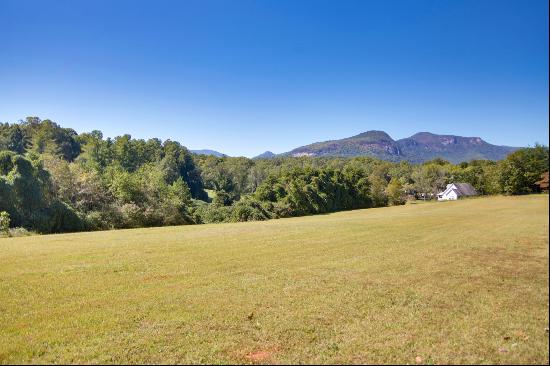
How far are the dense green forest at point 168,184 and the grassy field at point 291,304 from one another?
9.03 ft

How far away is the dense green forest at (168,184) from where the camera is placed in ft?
133

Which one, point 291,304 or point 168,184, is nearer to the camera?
point 291,304

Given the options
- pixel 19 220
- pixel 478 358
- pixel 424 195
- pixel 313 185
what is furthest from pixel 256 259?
pixel 424 195

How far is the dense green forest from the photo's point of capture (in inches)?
1594

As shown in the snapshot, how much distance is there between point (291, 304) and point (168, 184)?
8640 cm

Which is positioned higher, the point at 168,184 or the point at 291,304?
the point at 168,184

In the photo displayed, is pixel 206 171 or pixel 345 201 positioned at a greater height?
pixel 206 171

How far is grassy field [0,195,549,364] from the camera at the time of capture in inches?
281

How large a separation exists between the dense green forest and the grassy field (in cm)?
275

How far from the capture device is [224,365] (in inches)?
273

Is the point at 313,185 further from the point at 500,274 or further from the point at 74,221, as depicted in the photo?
the point at 500,274

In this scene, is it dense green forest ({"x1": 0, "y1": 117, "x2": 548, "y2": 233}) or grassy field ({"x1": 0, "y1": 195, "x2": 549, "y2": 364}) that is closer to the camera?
grassy field ({"x1": 0, "y1": 195, "x2": 549, "y2": 364})

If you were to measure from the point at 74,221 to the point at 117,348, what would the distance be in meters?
43.5

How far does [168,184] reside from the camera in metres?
93.0
